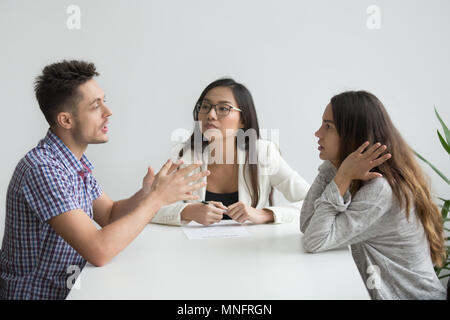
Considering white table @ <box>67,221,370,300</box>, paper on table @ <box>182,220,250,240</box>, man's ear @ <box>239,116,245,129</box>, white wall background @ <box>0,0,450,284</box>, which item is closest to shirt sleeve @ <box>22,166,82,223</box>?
white table @ <box>67,221,370,300</box>

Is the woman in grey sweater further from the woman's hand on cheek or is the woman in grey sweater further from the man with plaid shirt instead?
the man with plaid shirt

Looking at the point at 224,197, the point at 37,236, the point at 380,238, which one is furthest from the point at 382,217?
the point at 37,236

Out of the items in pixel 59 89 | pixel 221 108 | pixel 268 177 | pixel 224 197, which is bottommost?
pixel 224 197

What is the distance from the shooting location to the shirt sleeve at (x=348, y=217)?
1520mm

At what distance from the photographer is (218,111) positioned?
2373 mm

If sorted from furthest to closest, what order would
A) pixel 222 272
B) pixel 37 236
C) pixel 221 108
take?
pixel 221 108, pixel 37 236, pixel 222 272

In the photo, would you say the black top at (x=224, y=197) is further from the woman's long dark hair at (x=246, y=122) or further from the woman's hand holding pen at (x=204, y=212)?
the woman's hand holding pen at (x=204, y=212)

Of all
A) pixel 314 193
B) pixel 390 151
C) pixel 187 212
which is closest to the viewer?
pixel 390 151

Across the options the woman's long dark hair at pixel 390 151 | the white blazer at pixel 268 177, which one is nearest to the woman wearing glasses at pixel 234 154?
the white blazer at pixel 268 177

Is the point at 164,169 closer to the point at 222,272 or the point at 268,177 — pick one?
the point at 222,272

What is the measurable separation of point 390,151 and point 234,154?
1059 millimetres

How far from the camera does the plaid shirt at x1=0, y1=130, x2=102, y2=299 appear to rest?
4.69 feet

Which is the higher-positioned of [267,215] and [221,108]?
[221,108]

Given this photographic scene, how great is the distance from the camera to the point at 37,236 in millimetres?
1511
